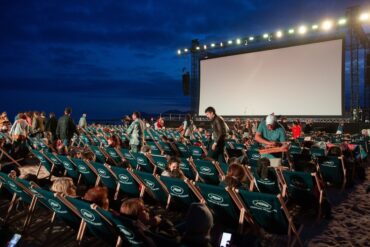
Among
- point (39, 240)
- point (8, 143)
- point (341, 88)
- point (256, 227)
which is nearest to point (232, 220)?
point (256, 227)

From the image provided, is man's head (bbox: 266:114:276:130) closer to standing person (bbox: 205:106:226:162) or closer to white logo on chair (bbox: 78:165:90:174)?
standing person (bbox: 205:106:226:162)

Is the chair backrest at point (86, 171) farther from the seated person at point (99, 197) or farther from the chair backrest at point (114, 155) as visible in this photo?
the seated person at point (99, 197)

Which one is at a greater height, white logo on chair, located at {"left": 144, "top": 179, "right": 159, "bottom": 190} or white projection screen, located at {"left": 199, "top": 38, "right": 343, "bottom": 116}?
white projection screen, located at {"left": 199, "top": 38, "right": 343, "bottom": 116}

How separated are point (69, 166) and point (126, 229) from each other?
3.56m

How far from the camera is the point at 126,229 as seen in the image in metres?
2.41

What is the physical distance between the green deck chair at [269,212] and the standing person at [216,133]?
3.01m

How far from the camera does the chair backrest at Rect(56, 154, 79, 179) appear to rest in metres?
5.48

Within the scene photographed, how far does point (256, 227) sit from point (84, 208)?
65.3 inches

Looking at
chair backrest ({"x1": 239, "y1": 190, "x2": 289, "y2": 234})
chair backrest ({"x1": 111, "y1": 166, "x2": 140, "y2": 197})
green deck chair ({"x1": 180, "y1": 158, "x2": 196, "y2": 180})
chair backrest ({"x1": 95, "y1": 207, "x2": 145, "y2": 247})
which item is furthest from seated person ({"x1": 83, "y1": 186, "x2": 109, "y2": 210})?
green deck chair ({"x1": 180, "y1": 158, "x2": 196, "y2": 180})

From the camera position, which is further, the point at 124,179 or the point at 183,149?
the point at 183,149

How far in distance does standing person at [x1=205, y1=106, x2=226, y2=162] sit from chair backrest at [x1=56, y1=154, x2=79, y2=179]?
8.18 feet

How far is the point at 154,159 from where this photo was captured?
571 cm

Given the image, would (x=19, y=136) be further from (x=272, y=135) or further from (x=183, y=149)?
(x=272, y=135)

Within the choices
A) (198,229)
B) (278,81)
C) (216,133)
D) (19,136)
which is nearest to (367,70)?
(278,81)
